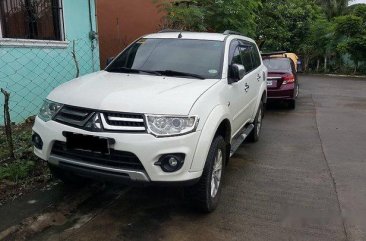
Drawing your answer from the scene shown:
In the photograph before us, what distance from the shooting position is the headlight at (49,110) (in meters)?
3.70

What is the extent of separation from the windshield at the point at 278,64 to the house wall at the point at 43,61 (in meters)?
4.56

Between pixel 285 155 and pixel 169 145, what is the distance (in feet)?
11.1

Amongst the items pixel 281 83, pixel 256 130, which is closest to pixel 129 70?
pixel 256 130

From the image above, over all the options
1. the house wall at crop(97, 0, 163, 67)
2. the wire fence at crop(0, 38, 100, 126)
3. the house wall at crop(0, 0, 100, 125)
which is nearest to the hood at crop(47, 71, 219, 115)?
the wire fence at crop(0, 38, 100, 126)

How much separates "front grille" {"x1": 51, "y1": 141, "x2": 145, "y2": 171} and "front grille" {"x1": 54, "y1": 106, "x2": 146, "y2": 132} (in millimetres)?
210

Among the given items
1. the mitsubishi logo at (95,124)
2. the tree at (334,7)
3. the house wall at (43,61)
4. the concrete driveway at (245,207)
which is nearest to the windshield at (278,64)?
the concrete driveway at (245,207)

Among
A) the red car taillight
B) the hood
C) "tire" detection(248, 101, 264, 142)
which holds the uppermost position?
the hood

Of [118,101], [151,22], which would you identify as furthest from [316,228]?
[151,22]

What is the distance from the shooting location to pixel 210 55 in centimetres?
479

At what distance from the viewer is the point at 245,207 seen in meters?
4.21

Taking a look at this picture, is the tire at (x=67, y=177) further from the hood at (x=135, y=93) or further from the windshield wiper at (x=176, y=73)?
the windshield wiper at (x=176, y=73)

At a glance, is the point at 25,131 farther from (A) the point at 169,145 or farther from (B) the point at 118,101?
(A) the point at 169,145

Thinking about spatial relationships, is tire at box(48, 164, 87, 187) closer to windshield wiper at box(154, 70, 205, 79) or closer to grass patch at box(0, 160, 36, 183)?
grass patch at box(0, 160, 36, 183)

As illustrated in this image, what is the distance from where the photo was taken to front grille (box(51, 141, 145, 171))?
336 cm
